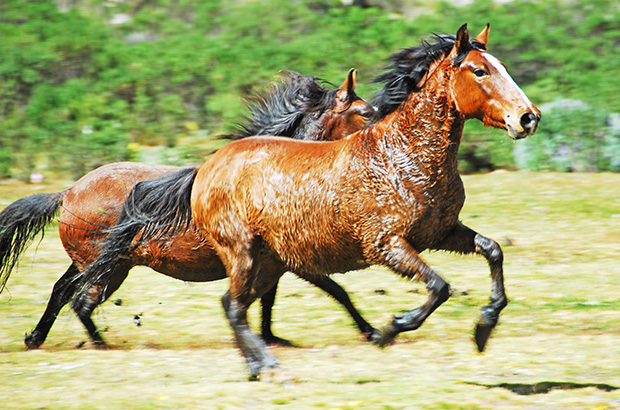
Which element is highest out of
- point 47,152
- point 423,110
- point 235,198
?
point 423,110

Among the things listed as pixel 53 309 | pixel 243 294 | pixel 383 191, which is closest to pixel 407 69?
pixel 383 191

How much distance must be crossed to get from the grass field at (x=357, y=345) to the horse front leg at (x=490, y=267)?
31cm

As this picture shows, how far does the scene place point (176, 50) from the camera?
541 inches

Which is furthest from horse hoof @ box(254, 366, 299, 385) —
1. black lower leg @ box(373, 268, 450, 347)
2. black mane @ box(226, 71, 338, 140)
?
black mane @ box(226, 71, 338, 140)

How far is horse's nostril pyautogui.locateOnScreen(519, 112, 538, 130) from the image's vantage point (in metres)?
4.50

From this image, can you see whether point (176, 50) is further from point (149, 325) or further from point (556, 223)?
point (149, 325)

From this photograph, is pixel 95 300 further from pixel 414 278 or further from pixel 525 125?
pixel 525 125

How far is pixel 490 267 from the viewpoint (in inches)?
197

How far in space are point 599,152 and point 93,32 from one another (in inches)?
324

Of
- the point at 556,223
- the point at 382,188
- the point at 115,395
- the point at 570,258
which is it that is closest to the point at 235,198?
the point at 382,188

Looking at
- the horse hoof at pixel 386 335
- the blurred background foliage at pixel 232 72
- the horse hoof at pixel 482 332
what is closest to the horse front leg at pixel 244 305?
the horse hoof at pixel 386 335

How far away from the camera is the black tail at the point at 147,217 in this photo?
19.4 ft

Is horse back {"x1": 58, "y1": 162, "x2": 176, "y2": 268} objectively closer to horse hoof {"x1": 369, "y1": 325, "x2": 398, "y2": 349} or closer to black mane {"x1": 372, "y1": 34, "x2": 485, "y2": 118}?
black mane {"x1": 372, "y1": 34, "x2": 485, "y2": 118}

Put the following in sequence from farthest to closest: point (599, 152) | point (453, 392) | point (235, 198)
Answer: point (599, 152) → point (235, 198) → point (453, 392)
